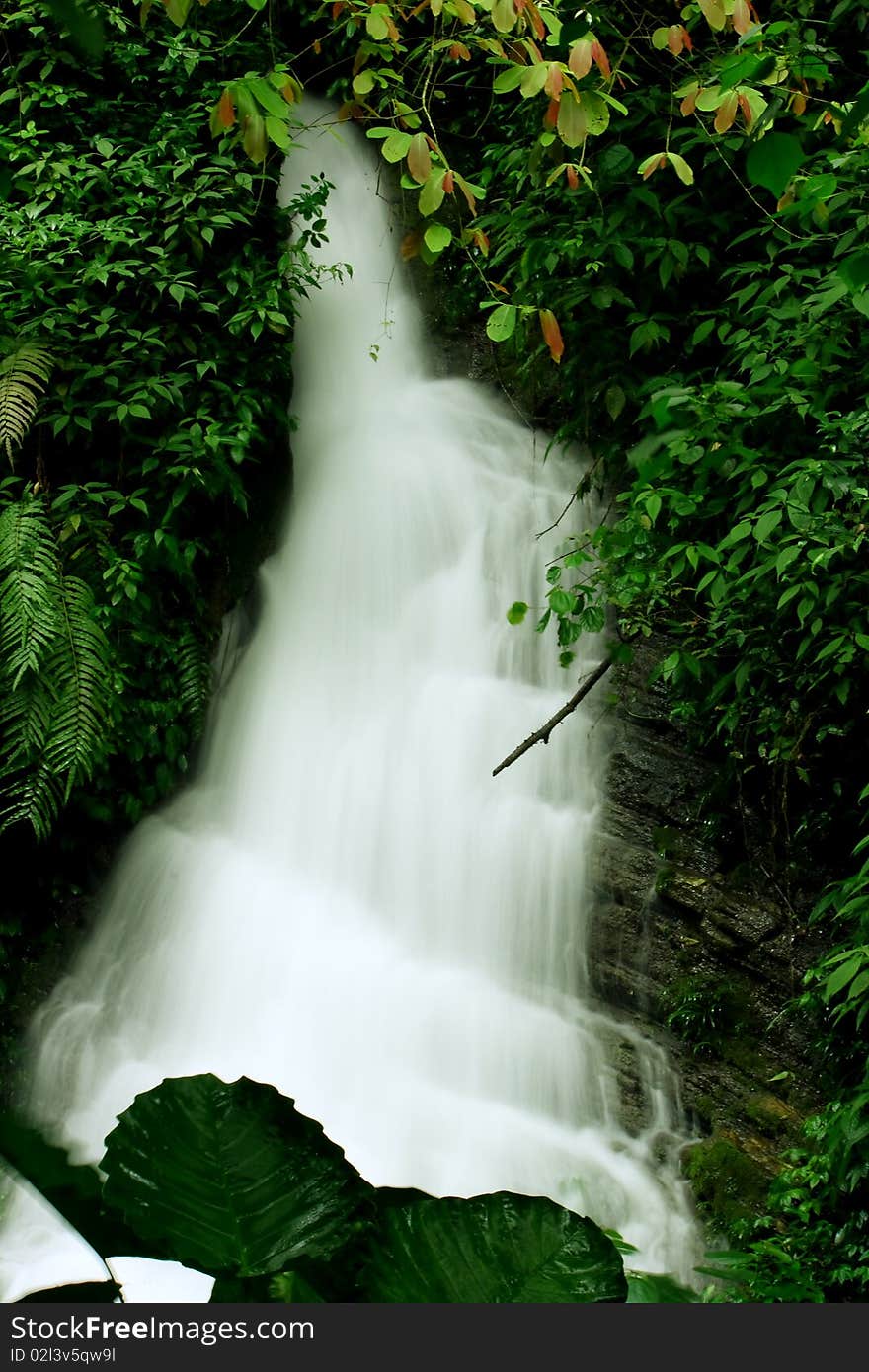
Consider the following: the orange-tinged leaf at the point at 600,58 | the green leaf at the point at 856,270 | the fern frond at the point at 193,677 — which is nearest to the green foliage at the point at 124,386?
the fern frond at the point at 193,677

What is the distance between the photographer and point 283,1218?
0.72m

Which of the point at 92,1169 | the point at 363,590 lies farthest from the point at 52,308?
the point at 92,1169

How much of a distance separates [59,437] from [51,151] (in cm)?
132

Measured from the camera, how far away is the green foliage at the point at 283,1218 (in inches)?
27.3

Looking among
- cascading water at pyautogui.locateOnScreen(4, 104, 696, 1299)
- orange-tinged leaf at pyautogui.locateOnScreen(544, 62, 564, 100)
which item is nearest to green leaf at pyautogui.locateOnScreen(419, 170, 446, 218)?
orange-tinged leaf at pyautogui.locateOnScreen(544, 62, 564, 100)

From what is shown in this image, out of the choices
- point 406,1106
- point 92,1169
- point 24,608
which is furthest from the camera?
point 24,608

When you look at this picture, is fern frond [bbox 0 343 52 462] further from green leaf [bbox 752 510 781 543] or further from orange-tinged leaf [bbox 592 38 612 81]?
green leaf [bbox 752 510 781 543]

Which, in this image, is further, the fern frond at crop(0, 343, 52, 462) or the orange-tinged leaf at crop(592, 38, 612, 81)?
the fern frond at crop(0, 343, 52, 462)

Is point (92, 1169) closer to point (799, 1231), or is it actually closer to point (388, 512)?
point (799, 1231)

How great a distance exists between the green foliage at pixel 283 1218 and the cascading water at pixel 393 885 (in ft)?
9.31

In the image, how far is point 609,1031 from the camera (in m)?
4.41

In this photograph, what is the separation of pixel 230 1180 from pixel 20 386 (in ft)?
15.1

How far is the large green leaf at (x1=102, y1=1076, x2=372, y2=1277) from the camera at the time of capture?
0.70 metres

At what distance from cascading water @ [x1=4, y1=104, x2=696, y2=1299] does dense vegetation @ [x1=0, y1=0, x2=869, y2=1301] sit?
332mm
